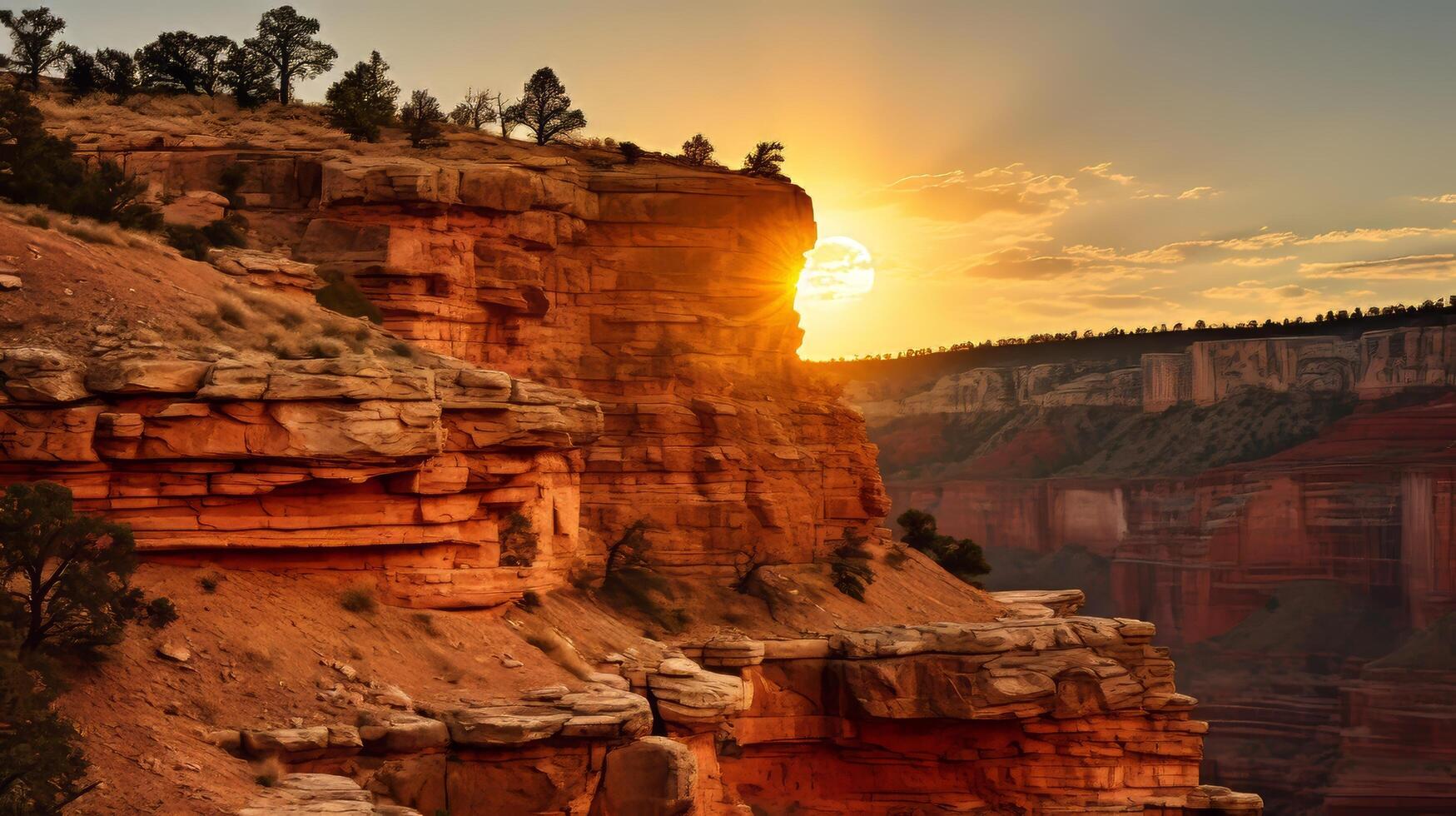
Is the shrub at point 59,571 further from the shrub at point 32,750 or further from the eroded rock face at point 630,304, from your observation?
the eroded rock face at point 630,304

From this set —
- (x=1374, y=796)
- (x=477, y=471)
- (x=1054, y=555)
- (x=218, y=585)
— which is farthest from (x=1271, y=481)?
(x=218, y=585)

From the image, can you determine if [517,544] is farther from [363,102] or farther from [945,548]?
[945,548]

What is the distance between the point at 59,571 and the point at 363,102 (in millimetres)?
31353

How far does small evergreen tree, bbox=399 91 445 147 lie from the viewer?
46434mm

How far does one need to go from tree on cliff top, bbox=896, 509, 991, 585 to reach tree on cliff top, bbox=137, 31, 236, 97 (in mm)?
31165

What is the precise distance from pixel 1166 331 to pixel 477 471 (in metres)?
103

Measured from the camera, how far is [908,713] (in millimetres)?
40875

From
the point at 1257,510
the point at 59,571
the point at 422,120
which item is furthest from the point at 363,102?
the point at 1257,510

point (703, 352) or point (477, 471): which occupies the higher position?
point (703, 352)

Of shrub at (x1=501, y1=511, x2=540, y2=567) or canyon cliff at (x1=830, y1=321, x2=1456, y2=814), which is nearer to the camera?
shrub at (x1=501, y1=511, x2=540, y2=567)

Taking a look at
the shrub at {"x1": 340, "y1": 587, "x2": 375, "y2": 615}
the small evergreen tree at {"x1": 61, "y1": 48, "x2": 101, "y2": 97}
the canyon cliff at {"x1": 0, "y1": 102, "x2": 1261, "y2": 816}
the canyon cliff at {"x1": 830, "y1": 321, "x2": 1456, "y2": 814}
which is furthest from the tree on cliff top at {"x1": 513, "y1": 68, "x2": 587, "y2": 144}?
the canyon cliff at {"x1": 830, "y1": 321, "x2": 1456, "y2": 814}

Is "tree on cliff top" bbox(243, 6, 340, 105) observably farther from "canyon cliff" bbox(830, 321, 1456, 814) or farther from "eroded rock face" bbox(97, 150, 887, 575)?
"canyon cliff" bbox(830, 321, 1456, 814)

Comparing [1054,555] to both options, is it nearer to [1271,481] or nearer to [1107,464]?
[1107,464]

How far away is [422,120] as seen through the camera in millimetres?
48688
